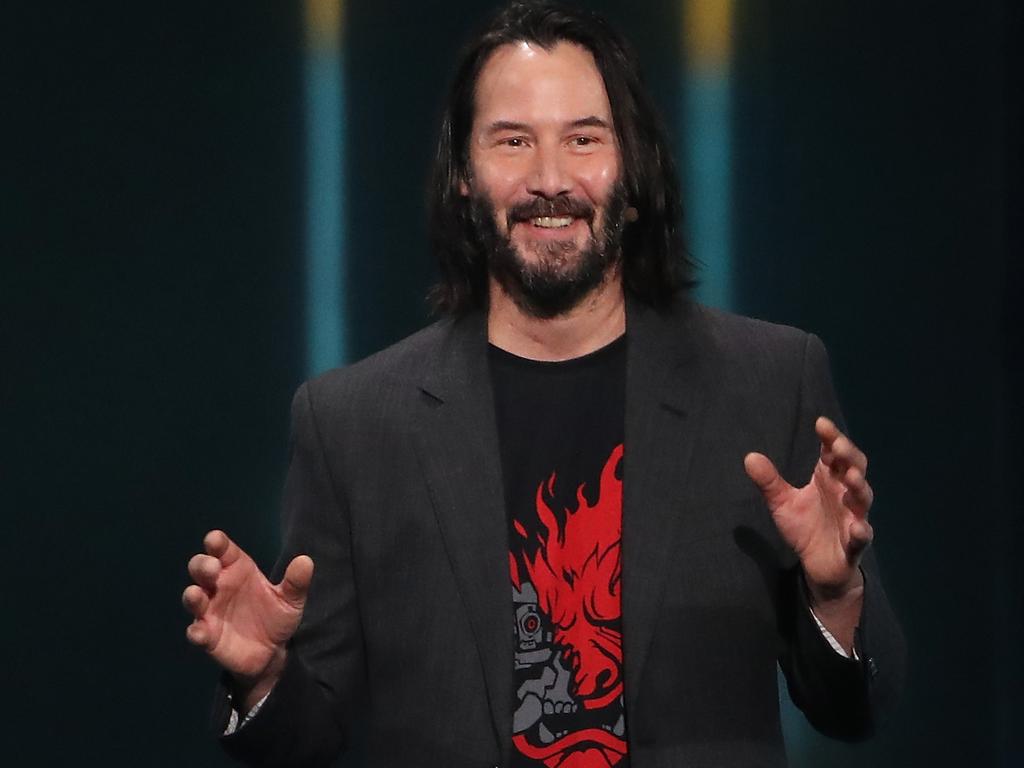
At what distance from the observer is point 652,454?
6.70 feet

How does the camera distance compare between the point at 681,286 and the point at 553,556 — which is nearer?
the point at 553,556

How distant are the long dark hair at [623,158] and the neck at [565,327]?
0.04 metres

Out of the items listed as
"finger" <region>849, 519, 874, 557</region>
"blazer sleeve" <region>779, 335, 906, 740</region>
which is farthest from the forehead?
"finger" <region>849, 519, 874, 557</region>

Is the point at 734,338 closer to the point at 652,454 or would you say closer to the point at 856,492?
the point at 652,454

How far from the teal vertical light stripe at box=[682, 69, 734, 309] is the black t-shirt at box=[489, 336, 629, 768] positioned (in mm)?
1035

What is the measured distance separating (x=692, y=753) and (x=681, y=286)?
61 cm

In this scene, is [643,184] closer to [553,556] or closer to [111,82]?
→ [553,556]

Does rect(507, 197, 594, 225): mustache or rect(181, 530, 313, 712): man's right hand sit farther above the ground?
rect(507, 197, 594, 225): mustache

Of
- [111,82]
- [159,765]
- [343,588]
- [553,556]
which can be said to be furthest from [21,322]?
[553,556]

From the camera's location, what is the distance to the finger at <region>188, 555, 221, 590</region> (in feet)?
5.99

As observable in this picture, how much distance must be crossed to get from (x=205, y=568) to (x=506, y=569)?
37 cm

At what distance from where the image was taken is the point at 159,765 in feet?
10.3

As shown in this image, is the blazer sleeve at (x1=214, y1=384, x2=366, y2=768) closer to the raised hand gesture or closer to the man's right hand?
the man's right hand

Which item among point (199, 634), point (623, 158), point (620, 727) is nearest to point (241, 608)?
point (199, 634)
